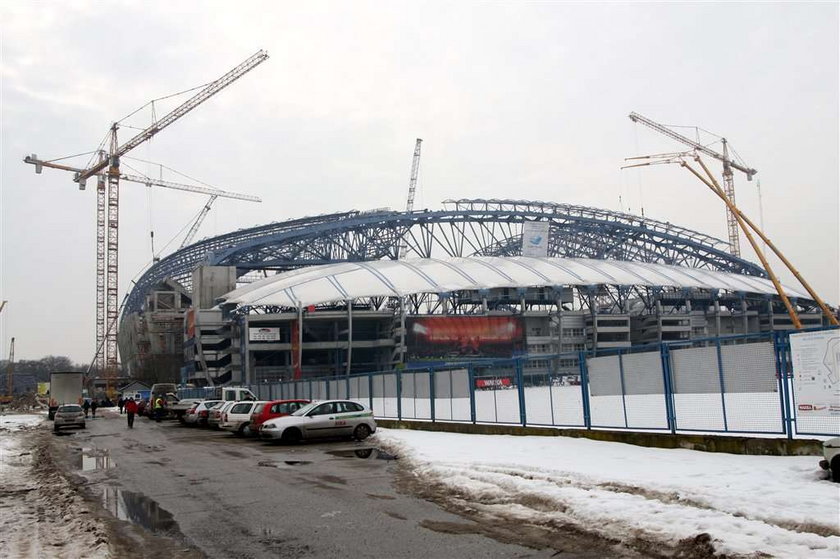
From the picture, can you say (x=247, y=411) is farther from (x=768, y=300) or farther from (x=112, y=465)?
(x=768, y=300)

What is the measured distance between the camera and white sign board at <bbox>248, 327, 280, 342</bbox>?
3526 inches

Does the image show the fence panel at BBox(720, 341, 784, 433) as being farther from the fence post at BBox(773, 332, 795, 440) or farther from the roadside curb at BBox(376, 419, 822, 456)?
the roadside curb at BBox(376, 419, 822, 456)

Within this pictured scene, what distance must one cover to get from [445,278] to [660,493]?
8038cm

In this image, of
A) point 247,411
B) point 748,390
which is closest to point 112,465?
point 247,411

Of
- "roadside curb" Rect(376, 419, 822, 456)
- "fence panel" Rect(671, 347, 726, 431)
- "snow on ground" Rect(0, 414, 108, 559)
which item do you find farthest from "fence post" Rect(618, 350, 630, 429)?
"snow on ground" Rect(0, 414, 108, 559)

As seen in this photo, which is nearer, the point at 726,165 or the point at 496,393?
the point at 496,393

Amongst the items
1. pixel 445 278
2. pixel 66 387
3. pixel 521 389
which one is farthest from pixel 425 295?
pixel 521 389

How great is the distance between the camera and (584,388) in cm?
1964

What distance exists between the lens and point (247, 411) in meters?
30.4

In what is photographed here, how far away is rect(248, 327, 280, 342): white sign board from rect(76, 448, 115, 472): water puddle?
64478mm

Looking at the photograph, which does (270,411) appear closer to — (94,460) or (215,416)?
(94,460)

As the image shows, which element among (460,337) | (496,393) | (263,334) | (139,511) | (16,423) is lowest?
(16,423)

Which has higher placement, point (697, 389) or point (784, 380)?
point (784, 380)

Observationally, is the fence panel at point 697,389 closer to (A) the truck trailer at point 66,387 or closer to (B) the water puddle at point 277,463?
(B) the water puddle at point 277,463
